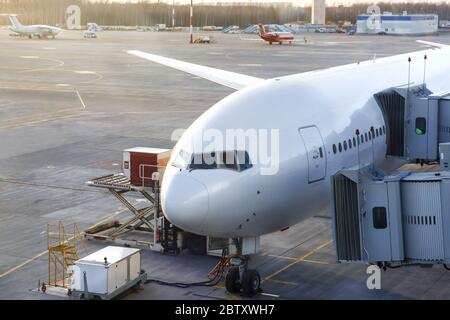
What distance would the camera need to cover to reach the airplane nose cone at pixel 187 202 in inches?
711

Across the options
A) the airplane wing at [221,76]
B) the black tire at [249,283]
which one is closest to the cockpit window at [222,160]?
the black tire at [249,283]

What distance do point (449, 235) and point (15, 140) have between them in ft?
109

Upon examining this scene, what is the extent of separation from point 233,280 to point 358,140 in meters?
6.26

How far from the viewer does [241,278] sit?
20422mm

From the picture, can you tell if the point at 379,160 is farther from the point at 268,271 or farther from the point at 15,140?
the point at 15,140

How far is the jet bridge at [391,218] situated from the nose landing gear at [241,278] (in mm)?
2680

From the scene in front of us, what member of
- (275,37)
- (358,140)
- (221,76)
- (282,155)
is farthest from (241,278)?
(275,37)

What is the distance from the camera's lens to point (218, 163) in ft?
61.5

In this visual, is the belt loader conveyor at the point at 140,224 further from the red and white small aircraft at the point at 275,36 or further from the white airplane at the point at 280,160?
the red and white small aircraft at the point at 275,36

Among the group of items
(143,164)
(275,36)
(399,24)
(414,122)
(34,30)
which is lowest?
(143,164)

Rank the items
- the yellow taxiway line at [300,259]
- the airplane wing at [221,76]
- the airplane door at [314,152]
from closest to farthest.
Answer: the airplane door at [314,152] < the yellow taxiway line at [300,259] < the airplane wing at [221,76]

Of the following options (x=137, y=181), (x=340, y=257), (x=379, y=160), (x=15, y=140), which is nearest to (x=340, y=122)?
(x=379, y=160)

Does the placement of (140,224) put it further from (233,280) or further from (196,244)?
(233,280)

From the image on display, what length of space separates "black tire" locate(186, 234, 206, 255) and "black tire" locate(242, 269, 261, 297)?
4.32 m
